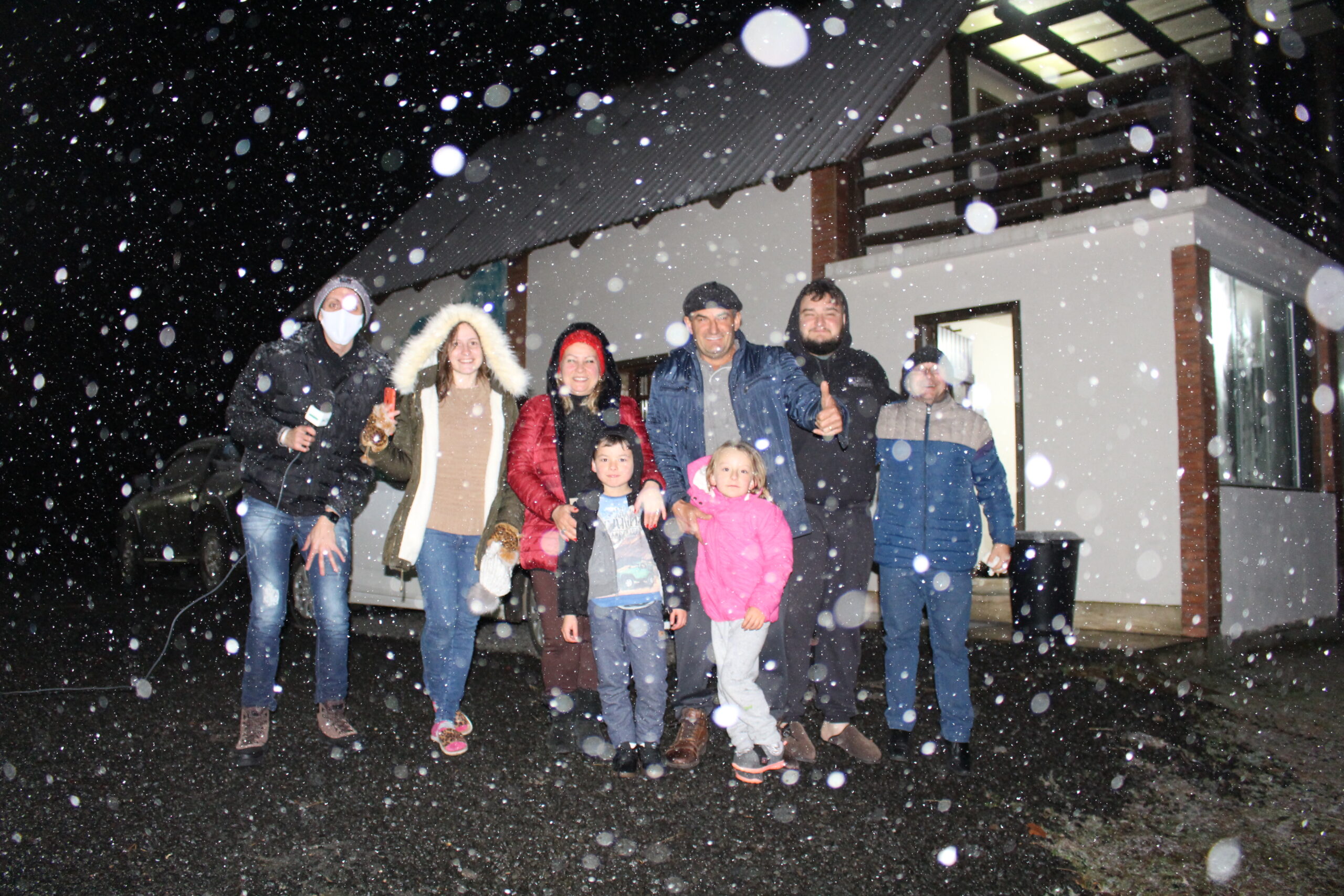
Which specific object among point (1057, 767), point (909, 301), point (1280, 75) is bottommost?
point (1057, 767)

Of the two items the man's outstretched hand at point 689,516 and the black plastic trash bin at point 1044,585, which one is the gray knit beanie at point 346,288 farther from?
the black plastic trash bin at point 1044,585

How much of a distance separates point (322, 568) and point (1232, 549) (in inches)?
303

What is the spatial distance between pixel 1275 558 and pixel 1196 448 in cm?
205

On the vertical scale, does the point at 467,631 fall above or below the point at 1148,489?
below

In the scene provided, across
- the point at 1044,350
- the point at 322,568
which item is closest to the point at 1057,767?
the point at 322,568

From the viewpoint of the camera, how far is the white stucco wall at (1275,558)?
798 cm

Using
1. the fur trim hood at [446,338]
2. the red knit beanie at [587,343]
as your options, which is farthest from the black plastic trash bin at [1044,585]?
the fur trim hood at [446,338]

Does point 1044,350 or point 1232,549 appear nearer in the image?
point 1232,549

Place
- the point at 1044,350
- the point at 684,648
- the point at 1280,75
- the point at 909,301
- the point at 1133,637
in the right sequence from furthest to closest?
the point at 1280,75 < the point at 909,301 < the point at 1044,350 < the point at 1133,637 < the point at 684,648

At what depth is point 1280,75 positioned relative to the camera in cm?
1178

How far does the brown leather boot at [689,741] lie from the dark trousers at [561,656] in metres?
0.44

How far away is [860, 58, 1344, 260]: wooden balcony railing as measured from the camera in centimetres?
823

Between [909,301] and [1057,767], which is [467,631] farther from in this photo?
[909,301]

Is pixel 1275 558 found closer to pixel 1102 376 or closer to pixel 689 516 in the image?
pixel 1102 376
